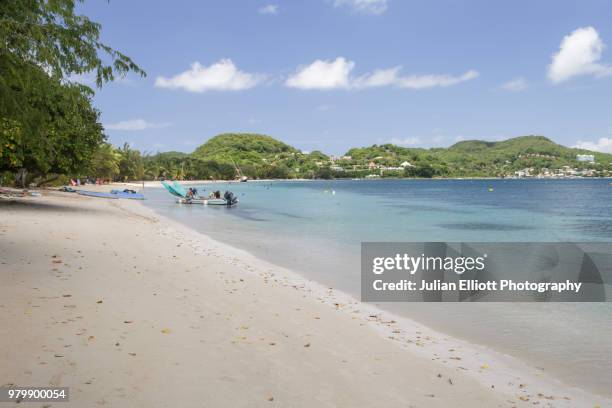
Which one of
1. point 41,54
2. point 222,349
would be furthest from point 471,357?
point 41,54

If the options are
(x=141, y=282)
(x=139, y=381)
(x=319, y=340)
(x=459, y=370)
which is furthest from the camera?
(x=141, y=282)

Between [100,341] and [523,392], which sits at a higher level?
[100,341]

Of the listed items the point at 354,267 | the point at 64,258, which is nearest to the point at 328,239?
the point at 354,267

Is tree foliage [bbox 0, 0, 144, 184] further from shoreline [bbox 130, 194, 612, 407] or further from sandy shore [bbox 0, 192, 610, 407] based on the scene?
shoreline [bbox 130, 194, 612, 407]

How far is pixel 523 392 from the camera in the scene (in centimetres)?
605

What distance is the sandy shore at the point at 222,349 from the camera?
521 cm

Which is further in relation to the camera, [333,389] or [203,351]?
[203,351]

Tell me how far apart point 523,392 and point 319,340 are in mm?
2863

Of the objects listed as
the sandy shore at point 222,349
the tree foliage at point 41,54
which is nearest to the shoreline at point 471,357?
the sandy shore at point 222,349

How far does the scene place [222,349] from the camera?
256 inches

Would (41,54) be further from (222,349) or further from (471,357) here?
(471,357)

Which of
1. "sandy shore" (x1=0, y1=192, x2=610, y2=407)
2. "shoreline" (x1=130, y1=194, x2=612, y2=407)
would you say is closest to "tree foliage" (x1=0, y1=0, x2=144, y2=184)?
"sandy shore" (x1=0, y1=192, x2=610, y2=407)

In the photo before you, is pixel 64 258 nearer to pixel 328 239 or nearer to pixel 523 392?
pixel 523 392

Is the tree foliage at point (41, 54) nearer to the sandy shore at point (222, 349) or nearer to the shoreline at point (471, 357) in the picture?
the sandy shore at point (222, 349)
